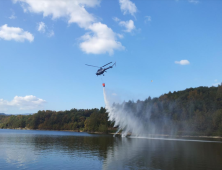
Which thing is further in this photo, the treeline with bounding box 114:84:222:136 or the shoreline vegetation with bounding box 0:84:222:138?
the shoreline vegetation with bounding box 0:84:222:138

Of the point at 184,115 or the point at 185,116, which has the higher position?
the point at 184,115

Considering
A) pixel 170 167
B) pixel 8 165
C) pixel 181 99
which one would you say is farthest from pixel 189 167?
pixel 181 99

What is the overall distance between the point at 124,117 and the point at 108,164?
53894 millimetres

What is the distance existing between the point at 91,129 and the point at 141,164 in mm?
134941

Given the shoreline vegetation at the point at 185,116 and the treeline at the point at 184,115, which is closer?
the treeline at the point at 184,115

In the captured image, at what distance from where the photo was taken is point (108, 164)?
3184cm

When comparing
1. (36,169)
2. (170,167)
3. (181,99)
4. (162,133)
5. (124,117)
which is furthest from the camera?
(181,99)

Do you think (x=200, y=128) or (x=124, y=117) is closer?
(x=124, y=117)

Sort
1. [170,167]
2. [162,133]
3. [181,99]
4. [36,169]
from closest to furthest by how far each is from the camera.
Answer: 1. [36,169]
2. [170,167]
3. [162,133]
4. [181,99]

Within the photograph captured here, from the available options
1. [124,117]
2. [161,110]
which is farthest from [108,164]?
[161,110]

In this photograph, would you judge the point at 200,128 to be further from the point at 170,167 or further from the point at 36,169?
the point at 36,169

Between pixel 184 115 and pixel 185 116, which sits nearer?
pixel 185 116

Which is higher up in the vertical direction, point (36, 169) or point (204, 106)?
point (204, 106)

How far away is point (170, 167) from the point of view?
30.0 m
